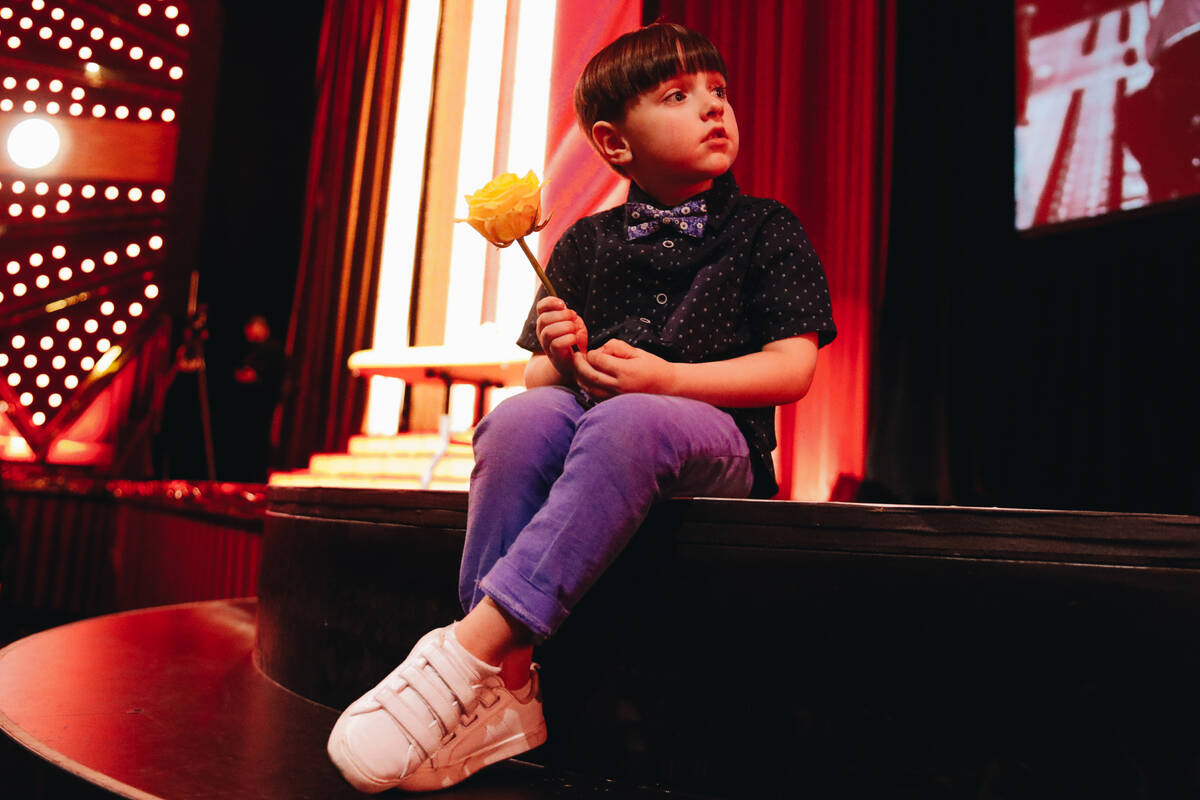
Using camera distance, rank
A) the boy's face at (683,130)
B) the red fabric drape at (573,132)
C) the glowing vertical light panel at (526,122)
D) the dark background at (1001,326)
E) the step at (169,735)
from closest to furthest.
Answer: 1. the step at (169,735)
2. the boy's face at (683,130)
3. the dark background at (1001,326)
4. the red fabric drape at (573,132)
5. the glowing vertical light panel at (526,122)

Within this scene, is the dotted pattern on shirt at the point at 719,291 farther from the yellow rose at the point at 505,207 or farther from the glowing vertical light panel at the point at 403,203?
the glowing vertical light panel at the point at 403,203

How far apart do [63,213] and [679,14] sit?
3222mm

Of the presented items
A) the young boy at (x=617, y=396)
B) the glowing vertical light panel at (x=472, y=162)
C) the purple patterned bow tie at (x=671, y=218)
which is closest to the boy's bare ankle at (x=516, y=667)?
the young boy at (x=617, y=396)

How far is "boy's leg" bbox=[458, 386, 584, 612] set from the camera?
729mm

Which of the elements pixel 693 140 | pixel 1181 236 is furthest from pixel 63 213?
pixel 1181 236

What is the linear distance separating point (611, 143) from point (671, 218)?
0.12m

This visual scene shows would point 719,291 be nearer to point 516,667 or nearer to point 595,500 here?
point 595,500

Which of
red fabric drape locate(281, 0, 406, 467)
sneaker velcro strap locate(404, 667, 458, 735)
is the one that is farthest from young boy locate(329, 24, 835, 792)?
red fabric drape locate(281, 0, 406, 467)

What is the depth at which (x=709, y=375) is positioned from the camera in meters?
0.79

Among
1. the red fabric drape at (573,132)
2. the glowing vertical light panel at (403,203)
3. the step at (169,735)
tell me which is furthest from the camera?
the glowing vertical light panel at (403,203)

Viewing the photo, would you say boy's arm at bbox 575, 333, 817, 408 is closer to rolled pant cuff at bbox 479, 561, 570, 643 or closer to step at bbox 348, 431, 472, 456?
rolled pant cuff at bbox 479, 561, 570, 643

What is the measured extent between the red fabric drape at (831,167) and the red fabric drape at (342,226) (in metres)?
2.16

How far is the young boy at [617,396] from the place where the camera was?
63cm

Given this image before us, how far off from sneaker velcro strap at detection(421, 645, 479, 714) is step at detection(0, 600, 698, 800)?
0.24ft
